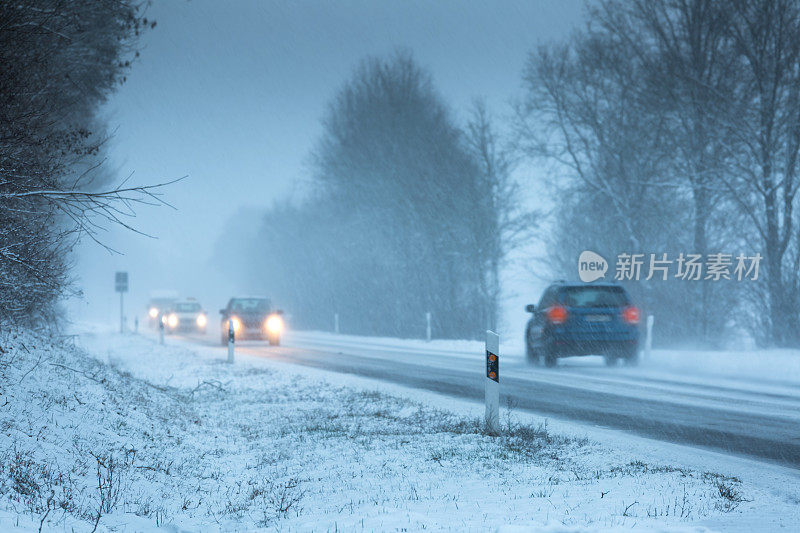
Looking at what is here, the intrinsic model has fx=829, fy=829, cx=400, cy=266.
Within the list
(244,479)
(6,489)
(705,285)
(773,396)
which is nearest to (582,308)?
(773,396)

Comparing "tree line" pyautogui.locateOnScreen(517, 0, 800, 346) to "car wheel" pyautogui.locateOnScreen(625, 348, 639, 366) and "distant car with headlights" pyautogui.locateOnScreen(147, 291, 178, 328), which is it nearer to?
"car wheel" pyautogui.locateOnScreen(625, 348, 639, 366)

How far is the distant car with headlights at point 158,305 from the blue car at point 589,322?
27.4 meters

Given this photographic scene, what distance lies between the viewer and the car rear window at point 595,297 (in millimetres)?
18516

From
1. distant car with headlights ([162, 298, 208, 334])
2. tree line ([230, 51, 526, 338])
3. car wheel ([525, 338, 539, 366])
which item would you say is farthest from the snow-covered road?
distant car with headlights ([162, 298, 208, 334])

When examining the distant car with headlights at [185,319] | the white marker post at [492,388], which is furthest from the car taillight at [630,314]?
the distant car with headlights at [185,319]

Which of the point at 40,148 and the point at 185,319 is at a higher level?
the point at 40,148

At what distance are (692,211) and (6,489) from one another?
25.5m

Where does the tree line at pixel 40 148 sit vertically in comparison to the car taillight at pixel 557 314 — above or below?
above

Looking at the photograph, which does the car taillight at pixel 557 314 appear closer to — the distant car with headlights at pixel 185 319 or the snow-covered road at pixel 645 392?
the snow-covered road at pixel 645 392

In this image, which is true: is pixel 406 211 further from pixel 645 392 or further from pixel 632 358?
pixel 645 392

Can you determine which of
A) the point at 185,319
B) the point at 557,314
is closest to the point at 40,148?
the point at 557,314

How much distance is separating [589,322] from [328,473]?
12.3m

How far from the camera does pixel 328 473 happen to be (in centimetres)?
713

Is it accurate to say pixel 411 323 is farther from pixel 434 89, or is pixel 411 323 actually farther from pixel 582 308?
pixel 582 308
